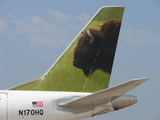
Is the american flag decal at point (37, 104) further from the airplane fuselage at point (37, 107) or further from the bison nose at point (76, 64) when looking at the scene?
the bison nose at point (76, 64)

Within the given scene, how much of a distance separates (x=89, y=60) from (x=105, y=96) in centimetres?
237

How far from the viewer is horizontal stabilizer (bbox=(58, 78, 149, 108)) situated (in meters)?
10.2

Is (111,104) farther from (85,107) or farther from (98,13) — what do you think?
(98,13)

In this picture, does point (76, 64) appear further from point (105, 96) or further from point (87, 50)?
point (105, 96)

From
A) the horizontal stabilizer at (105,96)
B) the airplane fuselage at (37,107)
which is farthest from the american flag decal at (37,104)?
the horizontal stabilizer at (105,96)

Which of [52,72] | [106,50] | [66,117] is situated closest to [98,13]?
[106,50]

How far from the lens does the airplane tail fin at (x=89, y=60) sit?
43.0ft

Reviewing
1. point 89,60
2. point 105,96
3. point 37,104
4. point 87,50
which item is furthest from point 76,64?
point 105,96

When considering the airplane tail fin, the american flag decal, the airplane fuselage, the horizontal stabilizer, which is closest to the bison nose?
the airplane tail fin

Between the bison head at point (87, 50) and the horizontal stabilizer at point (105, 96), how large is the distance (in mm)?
1496

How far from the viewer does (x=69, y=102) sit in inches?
485

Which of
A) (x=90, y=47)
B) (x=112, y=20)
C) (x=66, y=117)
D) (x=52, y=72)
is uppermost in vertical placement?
(x=112, y=20)

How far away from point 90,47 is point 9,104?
3.67 m

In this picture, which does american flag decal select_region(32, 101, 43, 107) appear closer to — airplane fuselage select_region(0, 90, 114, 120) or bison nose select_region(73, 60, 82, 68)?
airplane fuselage select_region(0, 90, 114, 120)
